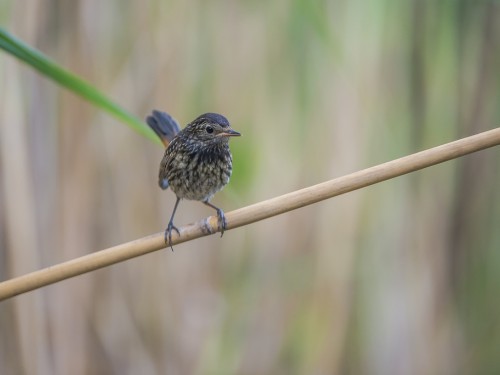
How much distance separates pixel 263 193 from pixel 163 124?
491 mm

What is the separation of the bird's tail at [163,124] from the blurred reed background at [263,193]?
4.0 inches

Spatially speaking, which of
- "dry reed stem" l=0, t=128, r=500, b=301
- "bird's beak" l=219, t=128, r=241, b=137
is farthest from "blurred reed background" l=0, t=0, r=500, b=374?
"dry reed stem" l=0, t=128, r=500, b=301

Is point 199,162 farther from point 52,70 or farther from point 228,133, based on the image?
point 52,70

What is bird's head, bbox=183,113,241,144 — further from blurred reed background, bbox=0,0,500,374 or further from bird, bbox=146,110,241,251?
blurred reed background, bbox=0,0,500,374

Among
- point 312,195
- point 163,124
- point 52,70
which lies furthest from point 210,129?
point 52,70

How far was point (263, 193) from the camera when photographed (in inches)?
122

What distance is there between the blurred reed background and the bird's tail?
4.0 inches

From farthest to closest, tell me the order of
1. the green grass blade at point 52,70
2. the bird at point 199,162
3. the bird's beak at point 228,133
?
1. the bird at point 199,162
2. the bird's beak at point 228,133
3. the green grass blade at point 52,70

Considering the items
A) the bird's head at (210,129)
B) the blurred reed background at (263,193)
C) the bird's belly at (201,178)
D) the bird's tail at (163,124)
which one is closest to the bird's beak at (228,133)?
the bird's head at (210,129)

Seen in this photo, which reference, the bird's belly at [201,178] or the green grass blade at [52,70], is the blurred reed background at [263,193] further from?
the green grass blade at [52,70]

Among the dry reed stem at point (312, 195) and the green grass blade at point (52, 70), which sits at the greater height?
the green grass blade at point (52, 70)

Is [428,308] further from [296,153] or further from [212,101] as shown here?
[212,101]

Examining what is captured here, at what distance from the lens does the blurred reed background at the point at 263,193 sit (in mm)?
2965

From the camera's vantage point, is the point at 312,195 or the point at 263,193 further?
the point at 263,193
